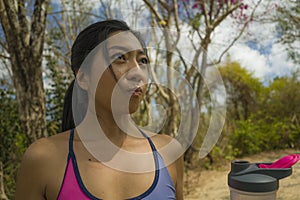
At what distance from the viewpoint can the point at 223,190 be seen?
4859mm

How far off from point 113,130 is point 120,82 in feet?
0.75

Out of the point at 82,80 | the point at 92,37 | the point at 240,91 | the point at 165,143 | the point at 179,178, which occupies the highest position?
the point at 92,37

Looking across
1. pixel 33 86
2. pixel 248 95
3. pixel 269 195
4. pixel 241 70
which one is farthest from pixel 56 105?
pixel 241 70

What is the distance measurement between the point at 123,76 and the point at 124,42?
108 millimetres

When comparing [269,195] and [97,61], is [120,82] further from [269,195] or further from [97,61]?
[269,195]

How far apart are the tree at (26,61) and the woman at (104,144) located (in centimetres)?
211

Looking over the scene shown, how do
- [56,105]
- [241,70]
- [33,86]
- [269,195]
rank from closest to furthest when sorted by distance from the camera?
[269,195] < [33,86] < [56,105] < [241,70]

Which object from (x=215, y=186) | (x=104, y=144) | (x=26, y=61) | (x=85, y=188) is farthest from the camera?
(x=215, y=186)

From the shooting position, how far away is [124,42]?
2.81 ft

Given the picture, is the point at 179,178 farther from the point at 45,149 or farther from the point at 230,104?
the point at 230,104

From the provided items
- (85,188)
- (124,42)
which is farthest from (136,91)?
(85,188)

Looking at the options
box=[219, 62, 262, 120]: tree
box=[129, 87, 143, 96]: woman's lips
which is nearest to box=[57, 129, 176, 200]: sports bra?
box=[129, 87, 143, 96]: woman's lips

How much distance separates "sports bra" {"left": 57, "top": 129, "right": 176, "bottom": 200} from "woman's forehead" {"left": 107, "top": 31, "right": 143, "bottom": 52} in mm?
306

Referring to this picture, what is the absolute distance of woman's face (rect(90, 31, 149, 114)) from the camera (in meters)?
0.80
